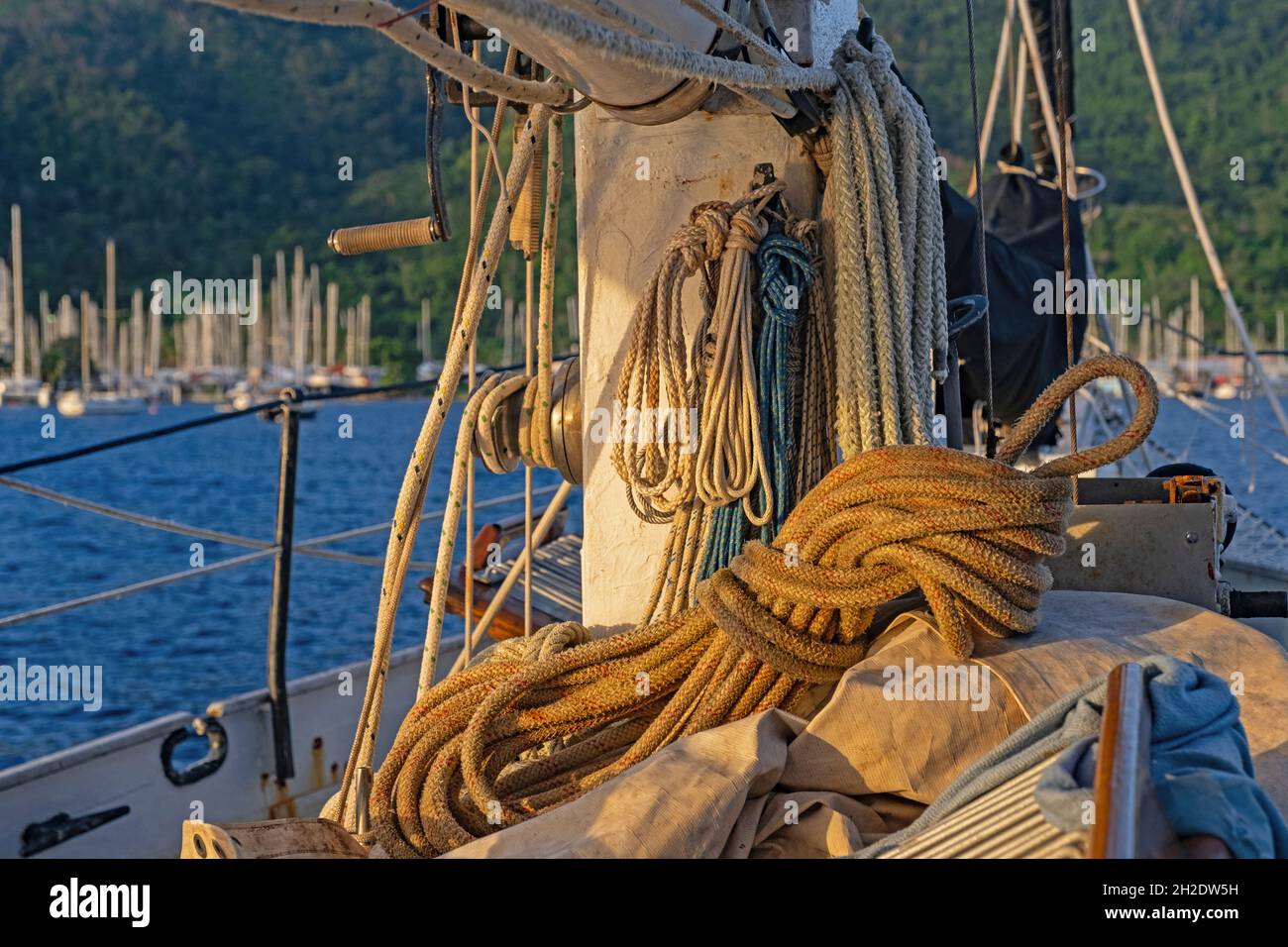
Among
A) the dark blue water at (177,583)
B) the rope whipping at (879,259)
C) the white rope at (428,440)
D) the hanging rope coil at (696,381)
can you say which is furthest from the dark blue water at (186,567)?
the white rope at (428,440)

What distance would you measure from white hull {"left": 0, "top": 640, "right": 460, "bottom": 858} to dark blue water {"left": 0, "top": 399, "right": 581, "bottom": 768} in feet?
22.4

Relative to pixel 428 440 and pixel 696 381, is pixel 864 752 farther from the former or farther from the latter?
pixel 428 440

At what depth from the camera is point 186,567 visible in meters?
31.9

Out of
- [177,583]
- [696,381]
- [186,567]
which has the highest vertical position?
[696,381]

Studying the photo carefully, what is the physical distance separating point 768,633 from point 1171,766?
902 mm

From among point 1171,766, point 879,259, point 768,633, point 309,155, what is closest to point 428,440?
point 768,633

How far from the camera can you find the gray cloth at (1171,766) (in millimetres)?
1704

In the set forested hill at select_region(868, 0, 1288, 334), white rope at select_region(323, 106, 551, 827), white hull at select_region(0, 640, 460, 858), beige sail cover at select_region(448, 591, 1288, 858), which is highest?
forested hill at select_region(868, 0, 1288, 334)

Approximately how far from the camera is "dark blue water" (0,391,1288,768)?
17988 mm

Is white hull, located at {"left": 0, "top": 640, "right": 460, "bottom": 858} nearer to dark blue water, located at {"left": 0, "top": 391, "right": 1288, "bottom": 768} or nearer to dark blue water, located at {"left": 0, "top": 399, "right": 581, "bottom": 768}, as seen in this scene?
dark blue water, located at {"left": 0, "top": 391, "right": 1288, "bottom": 768}

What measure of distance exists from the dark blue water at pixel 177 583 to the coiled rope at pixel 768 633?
934 cm

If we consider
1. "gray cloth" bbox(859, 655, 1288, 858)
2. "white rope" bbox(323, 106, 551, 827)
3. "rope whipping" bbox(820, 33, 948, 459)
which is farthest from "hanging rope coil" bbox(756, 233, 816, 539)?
"gray cloth" bbox(859, 655, 1288, 858)

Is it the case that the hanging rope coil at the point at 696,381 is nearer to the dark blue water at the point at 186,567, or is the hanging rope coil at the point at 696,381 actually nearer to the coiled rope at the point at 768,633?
the coiled rope at the point at 768,633
